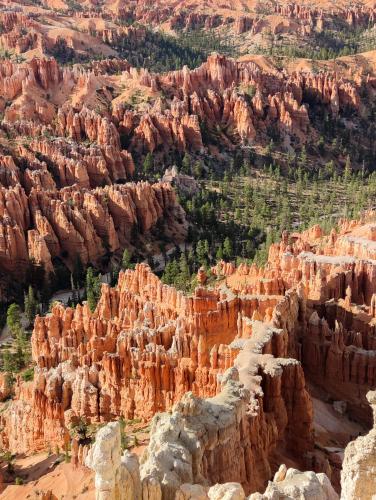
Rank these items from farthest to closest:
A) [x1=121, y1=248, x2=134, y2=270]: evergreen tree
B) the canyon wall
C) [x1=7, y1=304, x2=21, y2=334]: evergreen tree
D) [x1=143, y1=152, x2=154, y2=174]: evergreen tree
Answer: [x1=143, y1=152, x2=154, y2=174]: evergreen tree < [x1=121, y1=248, x2=134, y2=270]: evergreen tree < [x1=7, y1=304, x2=21, y2=334]: evergreen tree < the canyon wall

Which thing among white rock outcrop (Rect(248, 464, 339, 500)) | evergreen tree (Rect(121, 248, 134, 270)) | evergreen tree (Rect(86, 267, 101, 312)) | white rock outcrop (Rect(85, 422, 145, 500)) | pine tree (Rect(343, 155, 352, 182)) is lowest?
pine tree (Rect(343, 155, 352, 182))

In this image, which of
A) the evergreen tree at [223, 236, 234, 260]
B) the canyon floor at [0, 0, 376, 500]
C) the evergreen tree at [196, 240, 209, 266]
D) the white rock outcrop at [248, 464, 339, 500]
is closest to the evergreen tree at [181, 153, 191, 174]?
the canyon floor at [0, 0, 376, 500]

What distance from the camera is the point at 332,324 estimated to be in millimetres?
38656

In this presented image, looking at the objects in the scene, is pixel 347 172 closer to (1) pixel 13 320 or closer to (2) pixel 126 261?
(2) pixel 126 261

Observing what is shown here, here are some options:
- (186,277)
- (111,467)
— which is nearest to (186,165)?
(186,277)

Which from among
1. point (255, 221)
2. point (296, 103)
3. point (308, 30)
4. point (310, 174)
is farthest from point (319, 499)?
point (308, 30)

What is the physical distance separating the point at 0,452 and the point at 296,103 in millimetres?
91729

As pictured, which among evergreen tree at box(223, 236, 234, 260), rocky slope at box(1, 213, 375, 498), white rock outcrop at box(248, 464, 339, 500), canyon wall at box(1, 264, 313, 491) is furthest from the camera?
evergreen tree at box(223, 236, 234, 260)

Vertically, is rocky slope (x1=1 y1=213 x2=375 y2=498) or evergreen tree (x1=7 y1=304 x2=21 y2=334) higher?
rocky slope (x1=1 y1=213 x2=375 y2=498)

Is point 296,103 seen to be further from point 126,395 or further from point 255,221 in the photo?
point 126,395

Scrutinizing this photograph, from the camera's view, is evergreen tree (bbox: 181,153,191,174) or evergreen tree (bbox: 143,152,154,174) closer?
evergreen tree (bbox: 143,152,154,174)

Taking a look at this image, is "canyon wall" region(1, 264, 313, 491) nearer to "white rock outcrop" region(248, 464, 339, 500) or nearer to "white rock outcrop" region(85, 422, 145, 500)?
"white rock outcrop" region(248, 464, 339, 500)

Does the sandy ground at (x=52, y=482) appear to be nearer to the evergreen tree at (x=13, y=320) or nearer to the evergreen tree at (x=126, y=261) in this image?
the evergreen tree at (x=13, y=320)

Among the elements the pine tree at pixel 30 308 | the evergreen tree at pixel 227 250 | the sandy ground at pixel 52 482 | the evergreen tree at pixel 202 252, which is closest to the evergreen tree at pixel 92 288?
the pine tree at pixel 30 308
